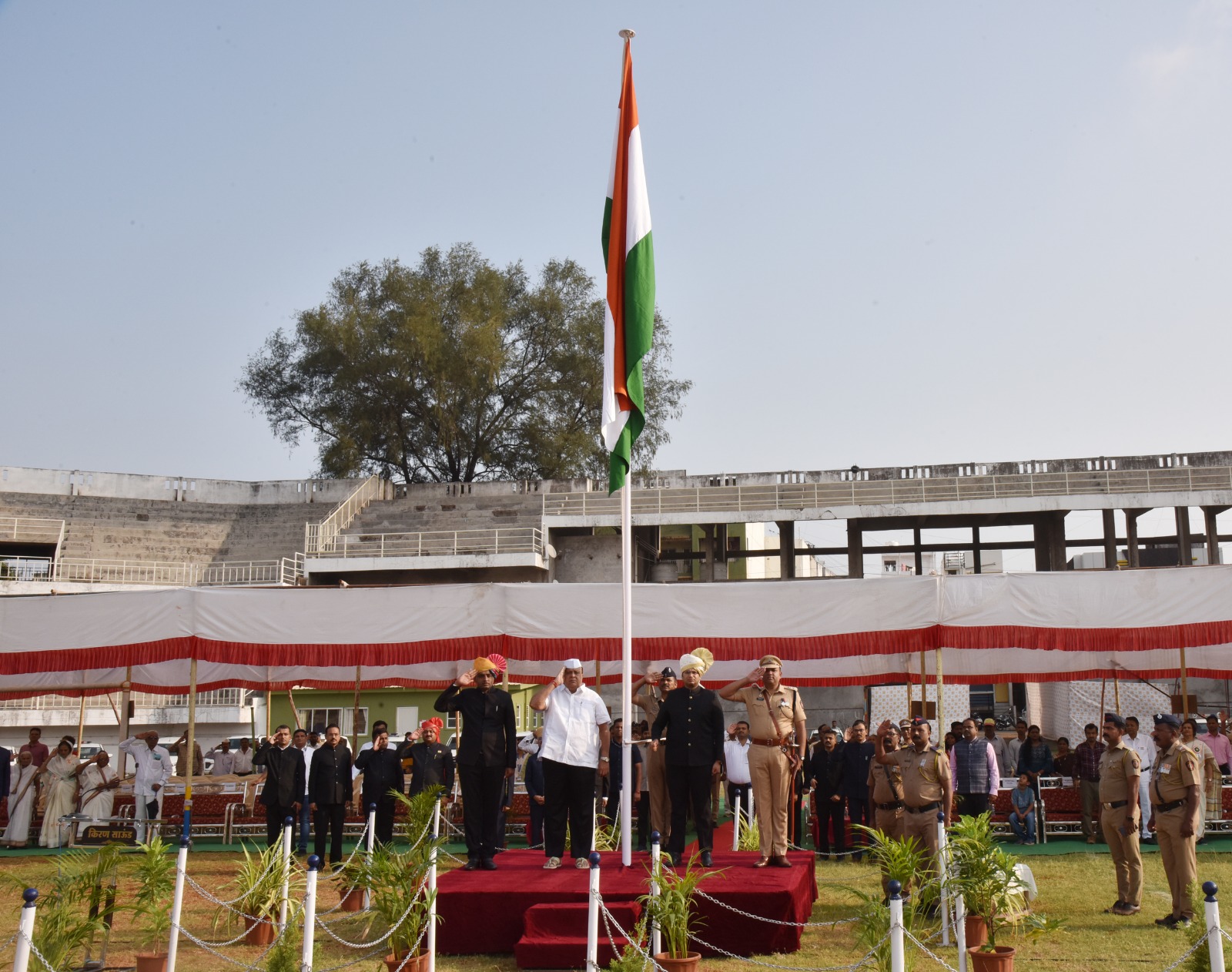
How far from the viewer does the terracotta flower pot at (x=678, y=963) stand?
23.5 feet

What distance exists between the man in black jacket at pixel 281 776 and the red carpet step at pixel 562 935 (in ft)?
17.8

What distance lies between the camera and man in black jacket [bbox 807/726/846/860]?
1369 centimetres

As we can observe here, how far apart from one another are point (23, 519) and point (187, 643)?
31962mm

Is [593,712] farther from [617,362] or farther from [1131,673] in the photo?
[1131,673]

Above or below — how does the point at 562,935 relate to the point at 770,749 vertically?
below

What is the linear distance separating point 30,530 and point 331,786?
3506 cm

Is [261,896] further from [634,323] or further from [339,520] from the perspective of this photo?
[339,520]

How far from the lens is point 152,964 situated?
7.66m

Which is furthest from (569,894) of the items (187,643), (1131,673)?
(1131,673)

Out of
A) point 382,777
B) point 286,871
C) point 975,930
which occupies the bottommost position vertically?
point 975,930

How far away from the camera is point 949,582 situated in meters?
14.0

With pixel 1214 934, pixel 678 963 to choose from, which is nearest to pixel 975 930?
pixel 1214 934

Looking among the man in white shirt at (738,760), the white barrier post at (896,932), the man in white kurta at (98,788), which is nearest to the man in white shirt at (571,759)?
the white barrier post at (896,932)

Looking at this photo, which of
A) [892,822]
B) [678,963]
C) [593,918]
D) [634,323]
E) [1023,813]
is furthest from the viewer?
[1023,813]
